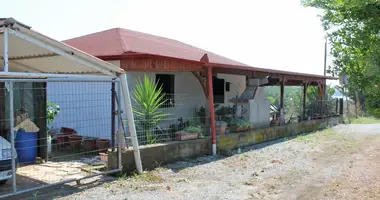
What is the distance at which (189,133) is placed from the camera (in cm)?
927

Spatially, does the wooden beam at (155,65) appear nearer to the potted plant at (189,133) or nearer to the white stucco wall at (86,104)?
the white stucco wall at (86,104)

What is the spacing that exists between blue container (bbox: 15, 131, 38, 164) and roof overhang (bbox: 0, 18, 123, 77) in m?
1.48

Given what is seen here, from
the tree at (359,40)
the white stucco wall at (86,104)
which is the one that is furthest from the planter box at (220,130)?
the tree at (359,40)

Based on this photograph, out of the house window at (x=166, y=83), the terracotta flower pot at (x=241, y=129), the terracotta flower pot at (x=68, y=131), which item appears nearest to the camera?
the terracotta flower pot at (x=68, y=131)

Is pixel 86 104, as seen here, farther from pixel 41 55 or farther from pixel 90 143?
pixel 41 55

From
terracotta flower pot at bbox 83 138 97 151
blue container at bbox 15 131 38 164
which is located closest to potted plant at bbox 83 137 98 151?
terracotta flower pot at bbox 83 138 97 151

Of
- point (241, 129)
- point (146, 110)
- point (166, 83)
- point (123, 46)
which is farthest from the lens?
point (166, 83)

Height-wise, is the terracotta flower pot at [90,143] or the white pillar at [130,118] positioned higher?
the white pillar at [130,118]

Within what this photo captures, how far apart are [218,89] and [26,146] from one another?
839 cm

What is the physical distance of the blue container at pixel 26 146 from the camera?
24.8ft

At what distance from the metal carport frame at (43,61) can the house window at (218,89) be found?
7.53 meters

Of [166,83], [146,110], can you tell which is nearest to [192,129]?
[146,110]

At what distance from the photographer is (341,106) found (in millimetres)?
20328

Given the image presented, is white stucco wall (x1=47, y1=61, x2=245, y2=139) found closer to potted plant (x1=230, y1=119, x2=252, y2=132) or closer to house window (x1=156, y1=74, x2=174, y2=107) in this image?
house window (x1=156, y1=74, x2=174, y2=107)
